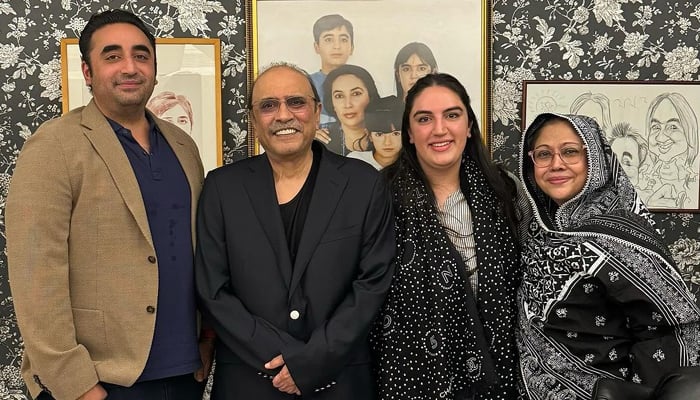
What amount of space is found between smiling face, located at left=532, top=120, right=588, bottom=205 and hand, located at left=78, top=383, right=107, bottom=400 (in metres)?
1.49

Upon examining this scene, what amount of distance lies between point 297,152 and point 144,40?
0.59 meters

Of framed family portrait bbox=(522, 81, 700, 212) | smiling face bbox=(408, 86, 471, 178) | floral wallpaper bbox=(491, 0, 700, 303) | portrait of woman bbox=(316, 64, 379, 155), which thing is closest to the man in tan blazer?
smiling face bbox=(408, 86, 471, 178)

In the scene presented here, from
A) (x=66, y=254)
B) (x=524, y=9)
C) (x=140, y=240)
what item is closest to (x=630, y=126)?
(x=524, y=9)

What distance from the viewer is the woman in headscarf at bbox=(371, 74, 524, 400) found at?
202cm

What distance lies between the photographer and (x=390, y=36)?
2742mm

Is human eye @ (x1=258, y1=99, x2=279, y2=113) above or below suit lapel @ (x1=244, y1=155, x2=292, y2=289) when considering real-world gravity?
above

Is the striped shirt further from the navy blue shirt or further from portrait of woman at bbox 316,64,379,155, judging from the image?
the navy blue shirt

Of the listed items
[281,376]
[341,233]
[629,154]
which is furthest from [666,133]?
[281,376]

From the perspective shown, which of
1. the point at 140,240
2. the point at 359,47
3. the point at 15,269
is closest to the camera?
the point at 15,269

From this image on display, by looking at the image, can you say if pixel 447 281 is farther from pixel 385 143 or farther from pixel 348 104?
pixel 348 104

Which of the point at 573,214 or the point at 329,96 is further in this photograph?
the point at 329,96

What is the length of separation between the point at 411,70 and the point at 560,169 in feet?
3.28

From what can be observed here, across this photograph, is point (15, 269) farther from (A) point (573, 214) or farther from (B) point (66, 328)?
(A) point (573, 214)

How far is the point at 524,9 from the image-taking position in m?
2.76
